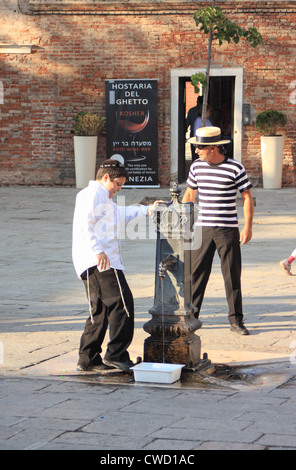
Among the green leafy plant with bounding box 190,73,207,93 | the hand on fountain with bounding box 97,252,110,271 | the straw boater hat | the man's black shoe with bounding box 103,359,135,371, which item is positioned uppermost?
the green leafy plant with bounding box 190,73,207,93

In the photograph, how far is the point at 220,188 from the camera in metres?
7.75

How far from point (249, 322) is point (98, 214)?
7.21ft

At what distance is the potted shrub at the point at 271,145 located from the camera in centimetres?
1934

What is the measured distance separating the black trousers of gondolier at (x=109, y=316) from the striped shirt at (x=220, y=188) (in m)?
1.54

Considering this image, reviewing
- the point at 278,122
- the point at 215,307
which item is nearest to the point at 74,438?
Result: the point at 215,307

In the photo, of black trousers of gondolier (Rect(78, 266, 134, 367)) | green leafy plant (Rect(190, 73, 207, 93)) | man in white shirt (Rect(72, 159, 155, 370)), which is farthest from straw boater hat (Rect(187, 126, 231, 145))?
green leafy plant (Rect(190, 73, 207, 93))

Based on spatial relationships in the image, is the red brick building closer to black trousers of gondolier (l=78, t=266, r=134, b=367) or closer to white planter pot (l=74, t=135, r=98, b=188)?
white planter pot (l=74, t=135, r=98, b=188)

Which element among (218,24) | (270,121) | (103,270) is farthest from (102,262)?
(270,121)

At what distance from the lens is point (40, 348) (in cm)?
712

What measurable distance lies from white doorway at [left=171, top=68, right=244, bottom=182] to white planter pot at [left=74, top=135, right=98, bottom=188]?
68.8 inches

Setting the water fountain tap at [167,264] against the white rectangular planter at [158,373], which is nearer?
the white rectangular planter at [158,373]

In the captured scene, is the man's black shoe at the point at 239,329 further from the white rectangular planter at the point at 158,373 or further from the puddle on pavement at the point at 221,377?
the white rectangular planter at the point at 158,373

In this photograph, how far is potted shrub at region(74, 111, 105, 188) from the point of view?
19.7 m

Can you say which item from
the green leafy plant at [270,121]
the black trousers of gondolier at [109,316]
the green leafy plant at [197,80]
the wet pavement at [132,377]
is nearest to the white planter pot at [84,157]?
the green leafy plant at [197,80]
